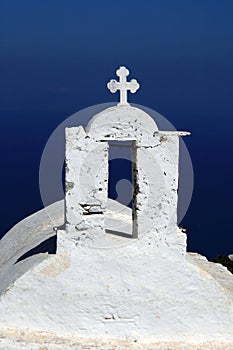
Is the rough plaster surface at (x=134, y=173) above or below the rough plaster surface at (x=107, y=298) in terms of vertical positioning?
above

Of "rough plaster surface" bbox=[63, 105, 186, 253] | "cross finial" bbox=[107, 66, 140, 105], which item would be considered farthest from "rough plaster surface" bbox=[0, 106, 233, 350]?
"cross finial" bbox=[107, 66, 140, 105]

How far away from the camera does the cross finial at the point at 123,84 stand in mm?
6725

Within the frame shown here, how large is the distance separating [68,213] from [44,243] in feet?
5.28

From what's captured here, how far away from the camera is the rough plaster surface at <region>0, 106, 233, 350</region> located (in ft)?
21.8

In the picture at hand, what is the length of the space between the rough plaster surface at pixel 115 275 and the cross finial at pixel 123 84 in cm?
25

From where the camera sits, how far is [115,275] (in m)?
6.73

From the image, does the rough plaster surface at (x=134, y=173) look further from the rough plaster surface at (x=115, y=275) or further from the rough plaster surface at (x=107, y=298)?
the rough plaster surface at (x=107, y=298)

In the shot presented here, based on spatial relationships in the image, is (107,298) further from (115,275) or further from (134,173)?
(134,173)

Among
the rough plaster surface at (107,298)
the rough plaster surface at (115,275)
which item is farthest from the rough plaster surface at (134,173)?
the rough plaster surface at (107,298)

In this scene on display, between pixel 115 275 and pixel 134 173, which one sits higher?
pixel 134 173

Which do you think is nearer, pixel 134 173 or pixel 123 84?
pixel 123 84

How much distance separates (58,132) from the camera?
22.4ft

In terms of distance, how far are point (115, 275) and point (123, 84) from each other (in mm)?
2147

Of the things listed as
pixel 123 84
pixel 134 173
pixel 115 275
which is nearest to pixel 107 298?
pixel 115 275
